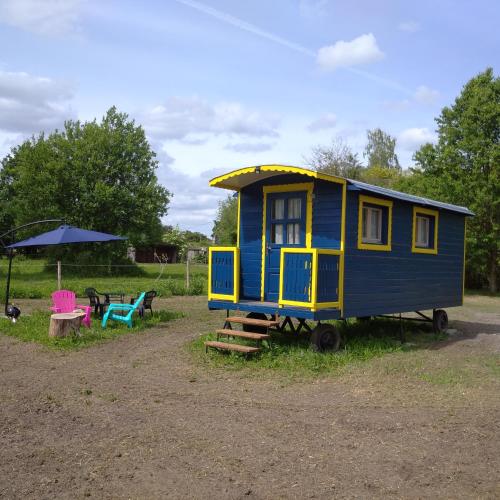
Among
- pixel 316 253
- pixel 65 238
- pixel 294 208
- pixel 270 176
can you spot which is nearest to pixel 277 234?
pixel 294 208

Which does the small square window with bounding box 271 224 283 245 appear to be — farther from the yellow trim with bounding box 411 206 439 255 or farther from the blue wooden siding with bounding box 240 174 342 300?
the yellow trim with bounding box 411 206 439 255

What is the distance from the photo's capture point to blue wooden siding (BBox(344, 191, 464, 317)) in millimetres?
9336

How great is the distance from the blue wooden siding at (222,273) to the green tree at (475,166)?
15.7 metres

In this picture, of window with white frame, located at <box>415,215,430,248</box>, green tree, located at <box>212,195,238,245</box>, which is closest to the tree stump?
window with white frame, located at <box>415,215,430,248</box>

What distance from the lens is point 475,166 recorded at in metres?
23.4

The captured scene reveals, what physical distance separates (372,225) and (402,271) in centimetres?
128

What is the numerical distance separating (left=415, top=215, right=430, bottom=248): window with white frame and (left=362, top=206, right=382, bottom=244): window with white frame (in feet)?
4.87

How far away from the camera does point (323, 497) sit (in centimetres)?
386

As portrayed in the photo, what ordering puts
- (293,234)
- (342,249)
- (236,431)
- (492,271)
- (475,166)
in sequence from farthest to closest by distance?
(492,271)
(475,166)
(293,234)
(342,249)
(236,431)

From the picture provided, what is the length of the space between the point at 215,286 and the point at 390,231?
3.34 metres

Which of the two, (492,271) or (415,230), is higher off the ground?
(415,230)

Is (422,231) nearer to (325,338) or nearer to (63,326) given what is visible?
(325,338)

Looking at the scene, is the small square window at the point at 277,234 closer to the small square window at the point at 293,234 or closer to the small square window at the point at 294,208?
the small square window at the point at 293,234

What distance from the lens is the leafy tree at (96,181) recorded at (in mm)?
29641
